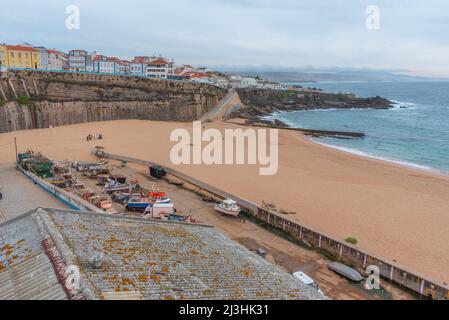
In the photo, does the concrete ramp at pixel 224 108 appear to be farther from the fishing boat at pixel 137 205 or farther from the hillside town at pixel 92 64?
the fishing boat at pixel 137 205

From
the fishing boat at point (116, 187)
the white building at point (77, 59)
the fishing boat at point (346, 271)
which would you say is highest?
the white building at point (77, 59)

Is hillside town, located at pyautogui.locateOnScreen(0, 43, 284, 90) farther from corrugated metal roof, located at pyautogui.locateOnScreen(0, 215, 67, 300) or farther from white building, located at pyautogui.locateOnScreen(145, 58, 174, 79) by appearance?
corrugated metal roof, located at pyautogui.locateOnScreen(0, 215, 67, 300)

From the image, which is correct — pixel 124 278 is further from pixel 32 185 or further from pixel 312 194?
pixel 312 194

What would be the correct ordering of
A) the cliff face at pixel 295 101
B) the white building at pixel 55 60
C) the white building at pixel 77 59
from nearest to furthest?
the white building at pixel 55 60, the cliff face at pixel 295 101, the white building at pixel 77 59

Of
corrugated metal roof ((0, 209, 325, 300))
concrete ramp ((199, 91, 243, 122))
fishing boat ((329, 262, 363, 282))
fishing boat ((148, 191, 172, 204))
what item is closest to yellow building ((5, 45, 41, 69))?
concrete ramp ((199, 91, 243, 122))

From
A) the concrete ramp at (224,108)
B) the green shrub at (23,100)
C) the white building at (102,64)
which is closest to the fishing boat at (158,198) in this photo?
the green shrub at (23,100)
